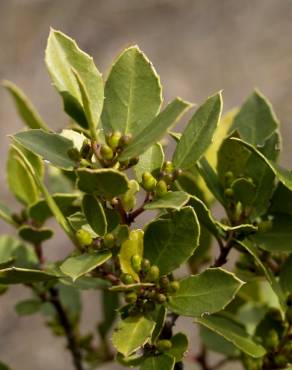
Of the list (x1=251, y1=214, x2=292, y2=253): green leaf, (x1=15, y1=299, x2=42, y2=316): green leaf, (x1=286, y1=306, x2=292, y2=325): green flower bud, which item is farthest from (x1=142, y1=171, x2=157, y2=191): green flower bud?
(x1=15, y1=299, x2=42, y2=316): green leaf

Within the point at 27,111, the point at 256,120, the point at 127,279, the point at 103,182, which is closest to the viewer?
the point at 103,182

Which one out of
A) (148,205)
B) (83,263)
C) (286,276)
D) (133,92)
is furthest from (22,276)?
(286,276)

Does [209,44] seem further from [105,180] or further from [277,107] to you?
[105,180]

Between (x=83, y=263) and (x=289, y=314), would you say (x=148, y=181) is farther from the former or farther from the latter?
(x=289, y=314)

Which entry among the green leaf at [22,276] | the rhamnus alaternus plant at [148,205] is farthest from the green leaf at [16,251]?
the green leaf at [22,276]

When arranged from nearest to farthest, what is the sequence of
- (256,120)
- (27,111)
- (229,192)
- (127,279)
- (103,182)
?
(103,182), (127,279), (229,192), (256,120), (27,111)

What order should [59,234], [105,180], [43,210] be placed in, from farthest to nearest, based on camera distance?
1. [59,234]
2. [43,210]
3. [105,180]

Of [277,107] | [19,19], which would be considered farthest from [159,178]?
[19,19]
